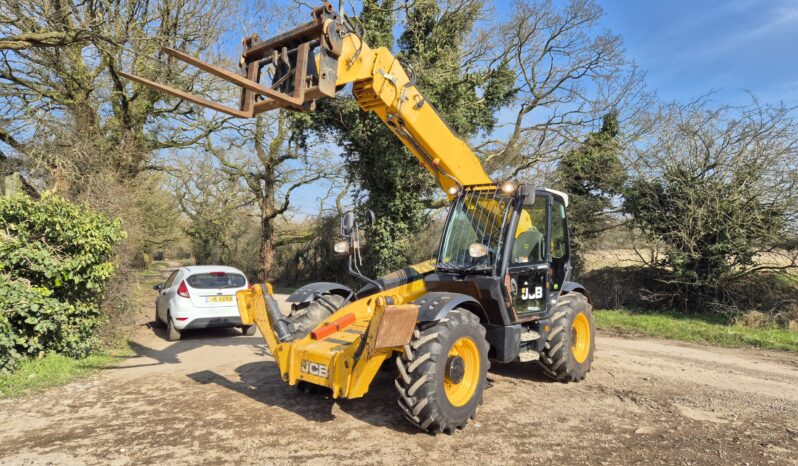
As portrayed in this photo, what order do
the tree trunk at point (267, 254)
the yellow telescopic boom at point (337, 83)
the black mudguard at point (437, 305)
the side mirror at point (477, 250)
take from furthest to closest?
1. the tree trunk at point (267, 254)
2. the side mirror at point (477, 250)
3. the black mudguard at point (437, 305)
4. the yellow telescopic boom at point (337, 83)

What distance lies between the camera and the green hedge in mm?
6414

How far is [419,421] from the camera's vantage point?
454cm

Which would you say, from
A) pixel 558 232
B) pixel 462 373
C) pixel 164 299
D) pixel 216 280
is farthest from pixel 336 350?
pixel 164 299

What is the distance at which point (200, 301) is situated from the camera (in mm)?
9562

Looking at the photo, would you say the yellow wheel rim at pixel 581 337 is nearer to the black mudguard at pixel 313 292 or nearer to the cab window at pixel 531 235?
the cab window at pixel 531 235

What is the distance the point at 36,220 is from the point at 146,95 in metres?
9.49

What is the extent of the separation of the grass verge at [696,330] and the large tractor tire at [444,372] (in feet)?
25.0

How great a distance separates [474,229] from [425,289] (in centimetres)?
93

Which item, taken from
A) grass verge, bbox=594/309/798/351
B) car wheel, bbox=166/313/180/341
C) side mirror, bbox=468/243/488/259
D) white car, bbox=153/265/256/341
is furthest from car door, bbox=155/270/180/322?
grass verge, bbox=594/309/798/351

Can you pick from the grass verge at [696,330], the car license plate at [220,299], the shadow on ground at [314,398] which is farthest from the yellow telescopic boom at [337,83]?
the grass verge at [696,330]

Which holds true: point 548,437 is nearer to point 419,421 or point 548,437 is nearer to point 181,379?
point 419,421

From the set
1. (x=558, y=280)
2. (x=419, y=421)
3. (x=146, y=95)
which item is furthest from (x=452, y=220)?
(x=146, y=95)

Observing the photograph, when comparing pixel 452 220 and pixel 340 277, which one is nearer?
pixel 452 220

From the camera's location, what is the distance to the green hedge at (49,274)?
21.0ft
